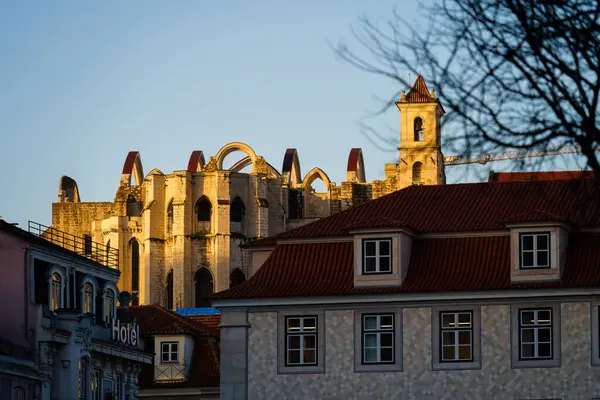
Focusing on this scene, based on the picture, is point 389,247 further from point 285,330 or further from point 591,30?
point 591,30

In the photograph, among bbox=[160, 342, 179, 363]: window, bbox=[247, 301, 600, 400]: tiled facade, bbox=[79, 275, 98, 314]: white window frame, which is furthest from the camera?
bbox=[160, 342, 179, 363]: window

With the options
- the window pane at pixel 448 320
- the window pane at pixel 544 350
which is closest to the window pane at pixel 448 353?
the window pane at pixel 448 320

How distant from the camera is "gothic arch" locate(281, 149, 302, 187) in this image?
6511 inches

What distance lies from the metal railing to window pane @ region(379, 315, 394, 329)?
2890 cm

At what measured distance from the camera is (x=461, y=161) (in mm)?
21953

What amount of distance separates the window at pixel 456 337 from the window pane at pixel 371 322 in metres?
A: 1.66

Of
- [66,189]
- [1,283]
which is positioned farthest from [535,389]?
[66,189]

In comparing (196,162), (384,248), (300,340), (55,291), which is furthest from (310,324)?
(196,162)

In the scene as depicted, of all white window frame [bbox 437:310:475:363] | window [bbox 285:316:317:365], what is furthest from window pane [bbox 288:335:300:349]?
white window frame [bbox 437:310:475:363]

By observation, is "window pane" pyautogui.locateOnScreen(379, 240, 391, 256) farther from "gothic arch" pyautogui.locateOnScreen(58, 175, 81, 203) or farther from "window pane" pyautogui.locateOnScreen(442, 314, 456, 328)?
"gothic arch" pyautogui.locateOnScreen(58, 175, 81, 203)

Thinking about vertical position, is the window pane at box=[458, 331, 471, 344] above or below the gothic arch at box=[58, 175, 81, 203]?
below

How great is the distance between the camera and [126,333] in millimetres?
74188

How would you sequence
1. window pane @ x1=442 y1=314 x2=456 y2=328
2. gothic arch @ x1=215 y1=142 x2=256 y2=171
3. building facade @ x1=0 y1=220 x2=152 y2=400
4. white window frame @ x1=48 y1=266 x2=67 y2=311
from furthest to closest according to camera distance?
gothic arch @ x1=215 y1=142 x2=256 y2=171 → white window frame @ x1=48 y1=266 x2=67 y2=311 → building facade @ x1=0 y1=220 x2=152 y2=400 → window pane @ x1=442 y1=314 x2=456 y2=328

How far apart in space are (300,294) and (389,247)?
9.09 feet
